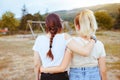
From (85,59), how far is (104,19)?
585 centimetres

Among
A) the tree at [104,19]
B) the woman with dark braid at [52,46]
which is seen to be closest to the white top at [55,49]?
the woman with dark braid at [52,46]

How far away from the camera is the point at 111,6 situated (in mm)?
7863

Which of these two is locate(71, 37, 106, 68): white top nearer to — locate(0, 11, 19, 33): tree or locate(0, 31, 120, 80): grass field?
A: locate(0, 31, 120, 80): grass field

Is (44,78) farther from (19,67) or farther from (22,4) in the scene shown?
(22,4)

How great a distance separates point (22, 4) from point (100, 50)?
664cm

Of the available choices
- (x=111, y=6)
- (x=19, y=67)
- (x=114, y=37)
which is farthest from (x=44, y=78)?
(x=114, y=37)

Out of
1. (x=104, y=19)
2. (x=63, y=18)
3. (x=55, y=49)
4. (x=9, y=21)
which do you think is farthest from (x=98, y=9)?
(x=55, y=49)

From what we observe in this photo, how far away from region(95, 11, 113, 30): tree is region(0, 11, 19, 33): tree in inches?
83.6

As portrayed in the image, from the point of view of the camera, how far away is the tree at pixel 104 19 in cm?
739

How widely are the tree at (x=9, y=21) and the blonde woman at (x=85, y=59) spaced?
21.5ft

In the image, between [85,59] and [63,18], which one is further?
[63,18]

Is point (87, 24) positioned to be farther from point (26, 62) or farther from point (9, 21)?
point (9, 21)

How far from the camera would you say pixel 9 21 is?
27.1 ft

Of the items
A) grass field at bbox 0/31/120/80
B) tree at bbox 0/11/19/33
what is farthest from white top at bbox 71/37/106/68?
tree at bbox 0/11/19/33
